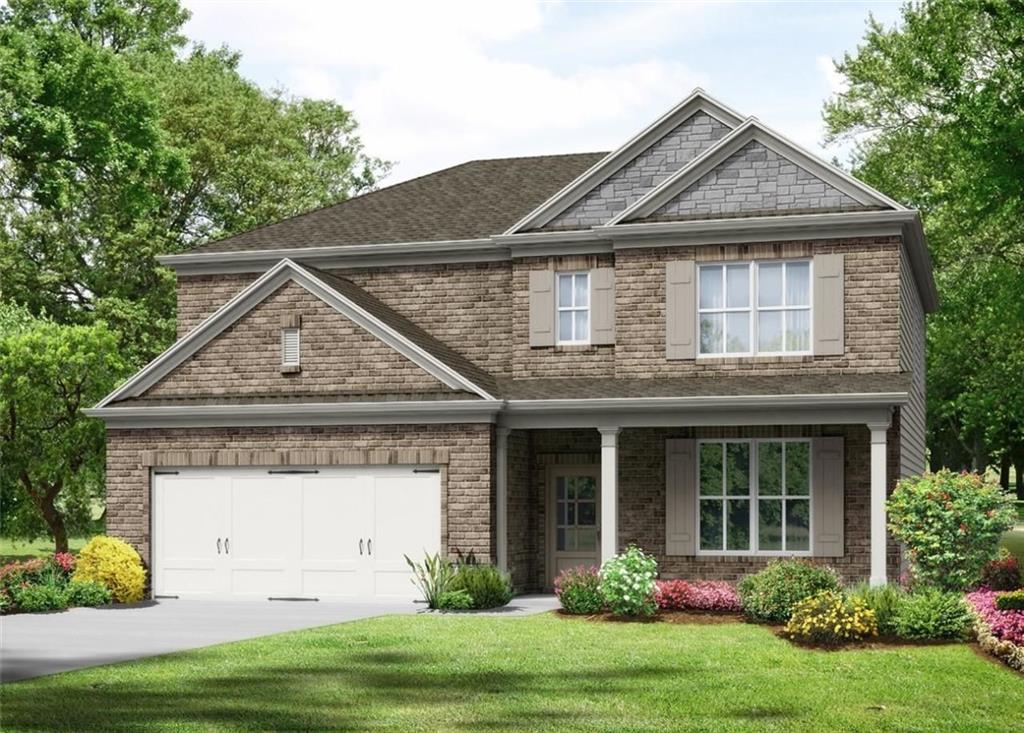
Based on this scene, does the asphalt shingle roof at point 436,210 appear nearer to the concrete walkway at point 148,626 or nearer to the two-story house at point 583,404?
the two-story house at point 583,404

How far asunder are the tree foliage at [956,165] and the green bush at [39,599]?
21558 millimetres

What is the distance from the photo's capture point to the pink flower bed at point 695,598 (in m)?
21.2

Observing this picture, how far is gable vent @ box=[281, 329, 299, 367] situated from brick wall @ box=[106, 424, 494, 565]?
126 centimetres

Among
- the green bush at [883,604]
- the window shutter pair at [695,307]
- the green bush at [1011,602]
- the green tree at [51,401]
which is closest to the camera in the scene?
the green bush at [1011,602]

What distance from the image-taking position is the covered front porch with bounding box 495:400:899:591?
24.2 metres

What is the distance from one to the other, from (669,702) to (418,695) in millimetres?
2428

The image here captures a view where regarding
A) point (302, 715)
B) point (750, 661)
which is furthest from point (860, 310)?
point (302, 715)

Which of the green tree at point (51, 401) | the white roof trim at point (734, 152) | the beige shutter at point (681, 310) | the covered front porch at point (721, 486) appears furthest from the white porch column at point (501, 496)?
the green tree at point (51, 401)

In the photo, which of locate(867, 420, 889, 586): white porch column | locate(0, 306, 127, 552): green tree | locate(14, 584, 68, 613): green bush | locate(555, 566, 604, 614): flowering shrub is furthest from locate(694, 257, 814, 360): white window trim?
locate(0, 306, 127, 552): green tree

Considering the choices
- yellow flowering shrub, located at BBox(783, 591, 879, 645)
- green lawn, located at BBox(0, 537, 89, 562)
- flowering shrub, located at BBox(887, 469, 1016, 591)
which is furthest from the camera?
green lawn, located at BBox(0, 537, 89, 562)

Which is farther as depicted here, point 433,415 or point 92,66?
point 92,66

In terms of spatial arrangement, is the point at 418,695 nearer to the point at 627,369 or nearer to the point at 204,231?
the point at 627,369

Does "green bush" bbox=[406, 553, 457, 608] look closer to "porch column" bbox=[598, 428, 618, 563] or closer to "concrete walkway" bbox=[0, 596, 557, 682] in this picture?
"concrete walkway" bbox=[0, 596, 557, 682]

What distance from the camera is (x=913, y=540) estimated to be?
20594 mm
